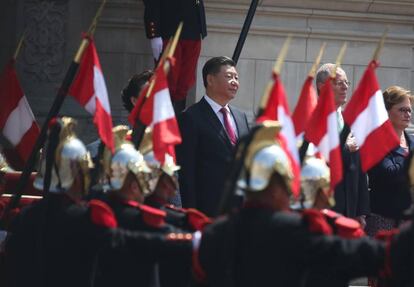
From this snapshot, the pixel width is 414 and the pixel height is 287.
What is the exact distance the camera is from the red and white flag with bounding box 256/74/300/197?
7.74m

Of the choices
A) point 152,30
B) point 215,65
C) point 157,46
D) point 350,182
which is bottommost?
point 350,182

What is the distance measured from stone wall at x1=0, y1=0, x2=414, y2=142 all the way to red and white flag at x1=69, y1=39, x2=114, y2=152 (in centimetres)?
383

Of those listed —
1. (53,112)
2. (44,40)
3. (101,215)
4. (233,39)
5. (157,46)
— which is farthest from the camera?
(44,40)

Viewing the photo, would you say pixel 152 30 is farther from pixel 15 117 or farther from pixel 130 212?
pixel 130 212

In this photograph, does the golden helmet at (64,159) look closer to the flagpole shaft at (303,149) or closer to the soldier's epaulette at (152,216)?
the soldier's epaulette at (152,216)

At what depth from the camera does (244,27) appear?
12.6 metres

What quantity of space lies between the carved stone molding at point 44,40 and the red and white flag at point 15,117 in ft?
11.0

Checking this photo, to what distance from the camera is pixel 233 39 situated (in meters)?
13.9

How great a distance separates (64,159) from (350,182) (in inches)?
113

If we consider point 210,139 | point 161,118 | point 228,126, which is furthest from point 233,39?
point 161,118

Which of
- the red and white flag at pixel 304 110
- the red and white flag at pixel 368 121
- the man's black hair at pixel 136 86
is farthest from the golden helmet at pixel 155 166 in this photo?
the man's black hair at pixel 136 86

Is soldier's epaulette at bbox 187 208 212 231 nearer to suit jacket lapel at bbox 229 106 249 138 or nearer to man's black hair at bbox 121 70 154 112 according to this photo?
suit jacket lapel at bbox 229 106 249 138

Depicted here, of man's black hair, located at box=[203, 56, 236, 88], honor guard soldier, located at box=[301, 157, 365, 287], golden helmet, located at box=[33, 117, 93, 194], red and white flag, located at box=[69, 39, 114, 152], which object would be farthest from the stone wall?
honor guard soldier, located at box=[301, 157, 365, 287]

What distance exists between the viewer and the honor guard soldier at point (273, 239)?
739 centimetres
